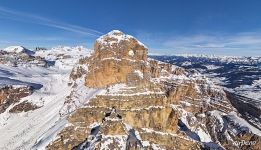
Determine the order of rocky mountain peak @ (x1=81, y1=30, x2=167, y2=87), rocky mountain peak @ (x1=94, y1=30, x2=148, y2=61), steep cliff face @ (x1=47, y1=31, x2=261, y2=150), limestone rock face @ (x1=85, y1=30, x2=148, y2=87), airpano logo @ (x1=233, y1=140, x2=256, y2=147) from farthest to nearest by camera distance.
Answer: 1. airpano logo @ (x1=233, y1=140, x2=256, y2=147)
2. rocky mountain peak @ (x1=94, y1=30, x2=148, y2=61)
3. limestone rock face @ (x1=85, y1=30, x2=148, y2=87)
4. rocky mountain peak @ (x1=81, y1=30, x2=167, y2=87)
5. steep cliff face @ (x1=47, y1=31, x2=261, y2=150)

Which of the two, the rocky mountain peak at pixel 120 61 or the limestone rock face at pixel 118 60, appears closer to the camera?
the rocky mountain peak at pixel 120 61

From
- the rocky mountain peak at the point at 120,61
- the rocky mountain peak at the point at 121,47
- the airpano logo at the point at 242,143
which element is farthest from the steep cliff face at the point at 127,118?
the airpano logo at the point at 242,143

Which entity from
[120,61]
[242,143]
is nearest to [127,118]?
[120,61]

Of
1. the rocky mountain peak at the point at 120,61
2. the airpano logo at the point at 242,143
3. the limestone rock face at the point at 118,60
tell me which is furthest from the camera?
the airpano logo at the point at 242,143

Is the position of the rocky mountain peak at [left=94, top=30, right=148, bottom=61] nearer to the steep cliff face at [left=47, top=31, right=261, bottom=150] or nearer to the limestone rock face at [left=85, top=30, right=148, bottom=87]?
the limestone rock face at [left=85, top=30, right=148, bottom=87]

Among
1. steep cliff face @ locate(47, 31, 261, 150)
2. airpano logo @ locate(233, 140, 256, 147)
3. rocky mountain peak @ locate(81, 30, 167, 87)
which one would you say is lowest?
airpano logo @ locate(233, 140, 256, 147)

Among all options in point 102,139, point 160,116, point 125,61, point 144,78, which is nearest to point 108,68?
point 125,61

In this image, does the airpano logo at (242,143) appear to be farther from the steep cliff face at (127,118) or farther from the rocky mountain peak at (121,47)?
the rocky mountain peak at (121,47)

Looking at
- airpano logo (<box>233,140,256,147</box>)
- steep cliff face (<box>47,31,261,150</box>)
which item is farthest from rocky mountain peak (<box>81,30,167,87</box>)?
airpano logo (<box>233,140,256,147</box>)

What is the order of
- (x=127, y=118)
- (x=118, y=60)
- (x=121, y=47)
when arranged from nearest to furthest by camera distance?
(x=127, y=118) → (x=118, y=60) → (x=121, y=47)

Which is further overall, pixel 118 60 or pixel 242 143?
pixel 242 143

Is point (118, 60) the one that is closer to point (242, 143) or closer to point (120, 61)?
point (120, 61)
